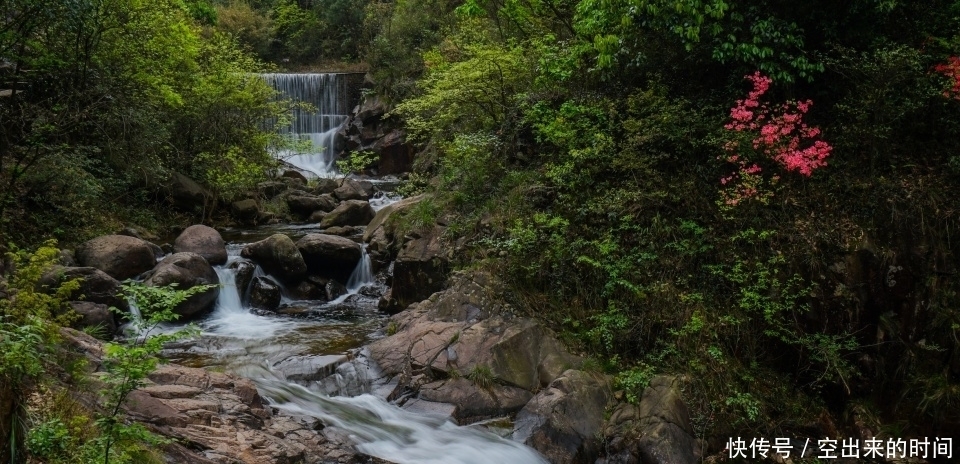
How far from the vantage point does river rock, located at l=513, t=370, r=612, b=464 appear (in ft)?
21.3

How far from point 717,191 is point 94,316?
9044 mm

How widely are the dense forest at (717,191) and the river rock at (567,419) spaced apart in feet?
1.27

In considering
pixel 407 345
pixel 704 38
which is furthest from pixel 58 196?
pixel 704 38

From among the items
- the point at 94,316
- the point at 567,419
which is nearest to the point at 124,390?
the point at 567,419

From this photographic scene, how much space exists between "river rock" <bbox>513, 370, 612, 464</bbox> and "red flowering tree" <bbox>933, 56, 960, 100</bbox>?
5170mm

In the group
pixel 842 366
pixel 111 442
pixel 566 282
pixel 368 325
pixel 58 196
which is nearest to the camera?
pixel 111 442

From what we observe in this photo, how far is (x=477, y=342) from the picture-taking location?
7742 mm

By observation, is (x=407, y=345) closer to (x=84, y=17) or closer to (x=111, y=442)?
(x=111, y=442)

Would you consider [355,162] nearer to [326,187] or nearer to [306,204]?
[306,204]

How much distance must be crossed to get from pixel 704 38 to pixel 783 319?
→ 12.8 feet

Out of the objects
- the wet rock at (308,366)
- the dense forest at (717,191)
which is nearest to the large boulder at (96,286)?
the dense forest at (717,191)

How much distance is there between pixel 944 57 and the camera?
7.22m

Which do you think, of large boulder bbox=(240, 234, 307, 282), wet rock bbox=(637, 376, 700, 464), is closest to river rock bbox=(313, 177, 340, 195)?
large boulder bbox=(240, 234, 307, 282)

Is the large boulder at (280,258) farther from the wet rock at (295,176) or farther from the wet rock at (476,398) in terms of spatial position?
the wet rock at (295,176)
